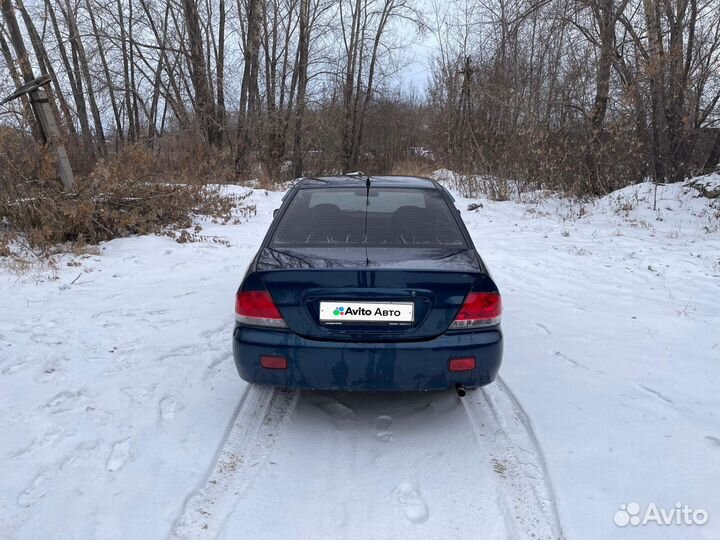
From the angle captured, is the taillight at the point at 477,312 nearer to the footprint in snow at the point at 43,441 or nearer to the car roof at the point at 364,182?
the car roof at the point at 364,182

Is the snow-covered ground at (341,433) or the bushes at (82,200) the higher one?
the bushes at (82,200)

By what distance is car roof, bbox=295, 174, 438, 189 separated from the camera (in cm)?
379

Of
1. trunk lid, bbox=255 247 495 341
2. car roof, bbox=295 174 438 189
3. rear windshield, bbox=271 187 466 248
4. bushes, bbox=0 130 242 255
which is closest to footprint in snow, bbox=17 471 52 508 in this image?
trunk lid, bbox=255 247 495 341

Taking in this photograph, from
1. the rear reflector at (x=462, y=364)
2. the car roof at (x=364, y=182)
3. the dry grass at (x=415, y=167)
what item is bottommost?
the dry grass at (x=415, y=167)

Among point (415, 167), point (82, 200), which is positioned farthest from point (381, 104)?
point (82, 200)

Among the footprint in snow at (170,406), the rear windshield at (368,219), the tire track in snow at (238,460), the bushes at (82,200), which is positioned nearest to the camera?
the tire track in snow at (238,460)

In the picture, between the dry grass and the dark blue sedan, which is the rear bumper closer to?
the dark blue sedan

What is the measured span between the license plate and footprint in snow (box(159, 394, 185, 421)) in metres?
1.32

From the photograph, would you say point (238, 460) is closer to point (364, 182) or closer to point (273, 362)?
point (273, 362)

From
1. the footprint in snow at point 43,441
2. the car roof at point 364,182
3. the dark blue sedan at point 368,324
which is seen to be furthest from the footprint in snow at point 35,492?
the car roof at point 364,182

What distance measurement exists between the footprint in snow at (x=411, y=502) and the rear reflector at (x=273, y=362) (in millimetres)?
877

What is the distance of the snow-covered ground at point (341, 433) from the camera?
87.8 inches

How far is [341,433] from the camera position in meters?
2.89

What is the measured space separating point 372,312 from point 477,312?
1.94ft
